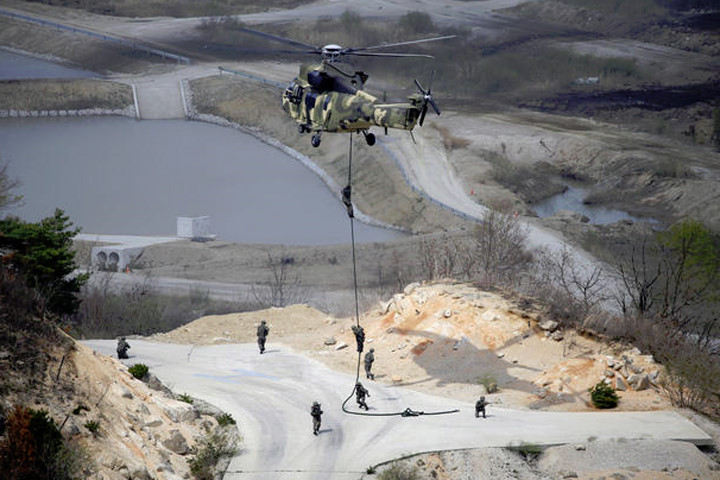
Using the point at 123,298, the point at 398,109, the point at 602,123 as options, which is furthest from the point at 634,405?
the point at 602,123

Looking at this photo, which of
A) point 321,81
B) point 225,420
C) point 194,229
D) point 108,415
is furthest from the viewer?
point 194,229

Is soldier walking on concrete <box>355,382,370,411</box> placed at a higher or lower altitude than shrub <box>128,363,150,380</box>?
lower

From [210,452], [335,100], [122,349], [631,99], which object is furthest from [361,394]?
[631,99]

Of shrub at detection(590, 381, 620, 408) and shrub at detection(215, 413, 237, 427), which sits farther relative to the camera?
shrub at detection(590, 381, 620, 408)

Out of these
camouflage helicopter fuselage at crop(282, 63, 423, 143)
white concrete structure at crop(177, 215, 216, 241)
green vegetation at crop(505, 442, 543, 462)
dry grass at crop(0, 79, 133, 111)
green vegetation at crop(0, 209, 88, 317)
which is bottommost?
white concrete structure at crop(177, 215, 216, 241)

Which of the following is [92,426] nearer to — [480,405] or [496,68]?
[480,405]

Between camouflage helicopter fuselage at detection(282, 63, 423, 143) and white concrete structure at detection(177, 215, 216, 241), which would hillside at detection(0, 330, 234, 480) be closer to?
camouflage helicopter fuselage at detection(282, 63, 423, 143)

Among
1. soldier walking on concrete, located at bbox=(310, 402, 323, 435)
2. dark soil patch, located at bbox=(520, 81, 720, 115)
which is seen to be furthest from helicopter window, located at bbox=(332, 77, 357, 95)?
dark soil patch, located at bbox=(520, 81, 720, 115)
